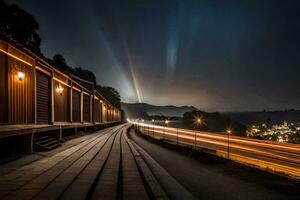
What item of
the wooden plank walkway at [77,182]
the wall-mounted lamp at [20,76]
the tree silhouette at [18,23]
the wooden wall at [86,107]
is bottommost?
the wooden plank walkway at [77,182]

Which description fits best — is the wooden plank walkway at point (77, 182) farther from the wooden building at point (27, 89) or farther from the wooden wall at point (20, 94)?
the wooden wall at point (20, 94)

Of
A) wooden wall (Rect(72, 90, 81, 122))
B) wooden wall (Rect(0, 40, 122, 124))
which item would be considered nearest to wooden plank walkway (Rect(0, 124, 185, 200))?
wooden wall (Rect(0, 40, 122, 124))

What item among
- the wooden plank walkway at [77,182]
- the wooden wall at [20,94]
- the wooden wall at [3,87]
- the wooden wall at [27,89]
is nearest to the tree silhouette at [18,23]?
the wooden wall at [27,89]

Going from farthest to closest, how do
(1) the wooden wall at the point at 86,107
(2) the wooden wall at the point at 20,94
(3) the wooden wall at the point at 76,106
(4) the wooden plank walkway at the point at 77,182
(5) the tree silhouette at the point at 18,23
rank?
(5) the tree silhouette at the point at 18,23 → (1) the wooden wall at the point at 86,107 → (3) the wooden wall at the point at 76,106 → (2) the wooden wall at the point at 20,94 → (4) the wooden plank walkway at the point at 77,182

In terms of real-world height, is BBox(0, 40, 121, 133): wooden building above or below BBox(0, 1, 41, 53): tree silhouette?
below

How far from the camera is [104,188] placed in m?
8.15

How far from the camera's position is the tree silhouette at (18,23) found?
130 feet

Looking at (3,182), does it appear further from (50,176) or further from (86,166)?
(86,166)

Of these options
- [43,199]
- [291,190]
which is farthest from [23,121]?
[291,190]

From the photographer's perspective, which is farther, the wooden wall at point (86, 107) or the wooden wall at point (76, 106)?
the wooden wall at point (86, 107)

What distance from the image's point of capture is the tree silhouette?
39.6m

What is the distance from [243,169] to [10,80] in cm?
1004

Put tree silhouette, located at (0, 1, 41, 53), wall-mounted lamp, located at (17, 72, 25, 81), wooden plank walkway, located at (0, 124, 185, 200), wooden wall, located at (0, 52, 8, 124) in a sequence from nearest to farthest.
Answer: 1. wooden plank walkway, located at (0, 124, 185, 200)
2. wooden wall, located at (0, 52, 8, 124)
3. wall-mounted lamp, located at (17, 72, 25, 81)
4. tree silhouette, located at (0, 1, 41, 53)

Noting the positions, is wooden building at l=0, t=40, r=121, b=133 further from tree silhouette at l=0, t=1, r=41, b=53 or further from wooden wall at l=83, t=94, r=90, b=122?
tree silhouette at l=0, t=1, r=41, b=53
